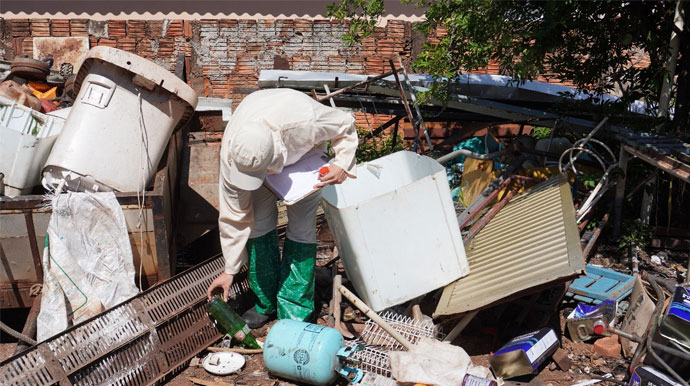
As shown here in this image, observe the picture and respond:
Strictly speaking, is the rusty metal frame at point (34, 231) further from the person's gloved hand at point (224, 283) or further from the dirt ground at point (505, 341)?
the person's gloved hand at point (224, 283)

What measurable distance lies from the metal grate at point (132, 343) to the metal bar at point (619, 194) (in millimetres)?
3241

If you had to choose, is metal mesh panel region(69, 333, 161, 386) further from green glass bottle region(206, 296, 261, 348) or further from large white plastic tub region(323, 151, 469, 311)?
large white plastic tub region(323, 151, 469, 311)

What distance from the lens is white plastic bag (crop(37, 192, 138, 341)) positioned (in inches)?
151

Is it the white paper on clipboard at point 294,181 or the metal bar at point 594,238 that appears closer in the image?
the white paper on clipboard at point 294,181

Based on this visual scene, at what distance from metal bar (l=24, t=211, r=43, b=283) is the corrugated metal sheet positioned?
260 centimetres

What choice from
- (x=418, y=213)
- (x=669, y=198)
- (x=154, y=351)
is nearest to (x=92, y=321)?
(x=154, y=351)

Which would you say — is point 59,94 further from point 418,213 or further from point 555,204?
point 555,204

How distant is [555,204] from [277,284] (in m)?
2.04

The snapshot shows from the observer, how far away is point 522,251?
392 cm

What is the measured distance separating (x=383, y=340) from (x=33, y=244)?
2.34m

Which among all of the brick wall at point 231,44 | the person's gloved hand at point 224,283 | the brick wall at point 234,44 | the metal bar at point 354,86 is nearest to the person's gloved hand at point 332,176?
the person's gloved hand at point 224,283

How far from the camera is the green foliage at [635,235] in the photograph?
4.95 metres

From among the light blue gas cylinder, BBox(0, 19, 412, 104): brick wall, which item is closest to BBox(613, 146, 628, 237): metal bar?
the light blue gas cylinder

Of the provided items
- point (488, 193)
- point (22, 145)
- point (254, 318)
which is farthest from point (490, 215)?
point (22, 145)
